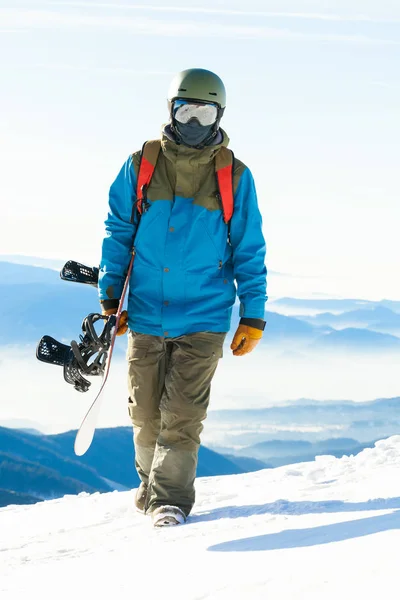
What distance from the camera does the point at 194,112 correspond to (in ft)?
19.0

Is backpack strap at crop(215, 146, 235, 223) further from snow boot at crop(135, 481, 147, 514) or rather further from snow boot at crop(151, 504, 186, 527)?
snow boot at crop(135, 481, 147, 514)

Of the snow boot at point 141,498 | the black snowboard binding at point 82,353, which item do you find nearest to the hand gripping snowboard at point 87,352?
the black snowboard binding at point 82,353

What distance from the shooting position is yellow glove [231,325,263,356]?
232 inches

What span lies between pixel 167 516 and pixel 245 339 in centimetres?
118

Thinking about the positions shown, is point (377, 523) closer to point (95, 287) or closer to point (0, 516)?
point (95, 287)

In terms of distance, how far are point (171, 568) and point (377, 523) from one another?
1.12 metres

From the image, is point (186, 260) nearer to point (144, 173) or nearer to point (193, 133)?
point (144, 173)

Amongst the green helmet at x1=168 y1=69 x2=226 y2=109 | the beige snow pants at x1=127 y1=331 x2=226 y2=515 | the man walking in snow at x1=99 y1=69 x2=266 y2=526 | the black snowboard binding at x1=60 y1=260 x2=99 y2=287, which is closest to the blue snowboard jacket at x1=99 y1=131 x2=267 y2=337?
the man walking in snow at x1=99 y1=69 x2=266 y2=526

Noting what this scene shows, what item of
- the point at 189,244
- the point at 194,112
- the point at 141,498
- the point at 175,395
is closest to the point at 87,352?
the point at 175,395

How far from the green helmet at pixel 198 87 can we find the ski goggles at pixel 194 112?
0.13 feet

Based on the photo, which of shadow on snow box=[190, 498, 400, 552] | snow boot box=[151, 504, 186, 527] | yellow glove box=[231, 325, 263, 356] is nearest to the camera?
shadow on snow box=[190, 498, 400, 552]

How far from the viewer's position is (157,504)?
586cm

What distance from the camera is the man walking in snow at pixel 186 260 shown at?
5785 mm

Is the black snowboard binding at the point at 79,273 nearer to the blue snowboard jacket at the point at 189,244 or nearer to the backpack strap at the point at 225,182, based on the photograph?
the blue snowboard jacket at the point at 189,244
